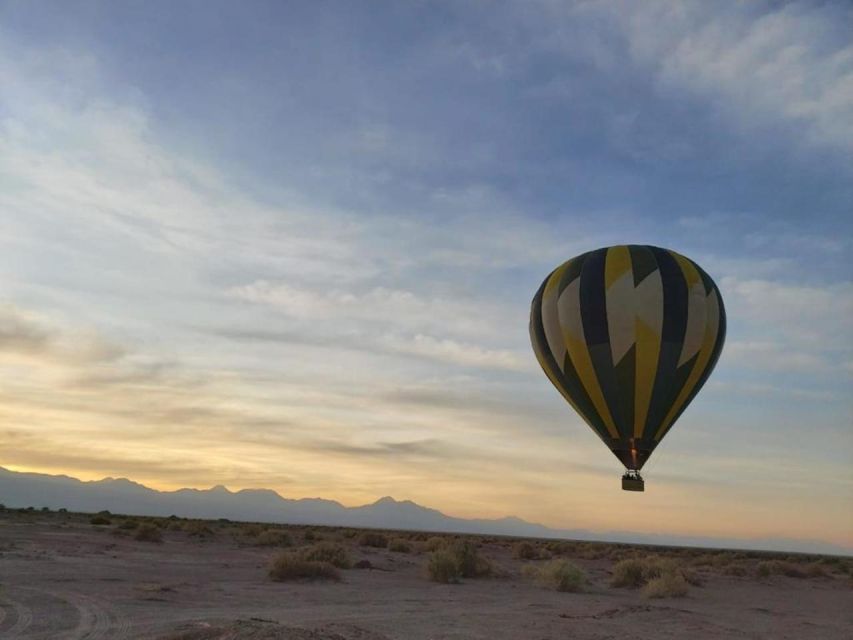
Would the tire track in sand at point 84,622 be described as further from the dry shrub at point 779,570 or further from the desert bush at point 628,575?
the dry shrub at point 779,570

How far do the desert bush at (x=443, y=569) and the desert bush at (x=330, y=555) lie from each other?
3.39 meters

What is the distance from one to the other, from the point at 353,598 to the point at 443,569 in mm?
6348

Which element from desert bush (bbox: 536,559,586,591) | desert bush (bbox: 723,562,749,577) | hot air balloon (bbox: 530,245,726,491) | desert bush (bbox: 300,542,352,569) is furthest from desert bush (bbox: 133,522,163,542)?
desert bush (bbox: 723,562,749,577)

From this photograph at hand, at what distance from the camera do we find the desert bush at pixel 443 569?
23205 mm

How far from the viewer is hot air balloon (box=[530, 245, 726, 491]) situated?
22234mm

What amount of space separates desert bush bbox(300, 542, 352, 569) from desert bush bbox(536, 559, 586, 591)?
7197 mm

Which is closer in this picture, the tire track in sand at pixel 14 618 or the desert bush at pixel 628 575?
the tire track in sand at pixel 14 618

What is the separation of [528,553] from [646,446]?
2213 centimetres

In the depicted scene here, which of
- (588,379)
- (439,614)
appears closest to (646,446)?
(588,379)

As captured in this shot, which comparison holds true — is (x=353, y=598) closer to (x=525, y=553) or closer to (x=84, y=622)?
(x=84, y=622)

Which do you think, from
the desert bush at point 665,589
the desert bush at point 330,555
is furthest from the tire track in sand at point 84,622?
the desert bush at point 665,589

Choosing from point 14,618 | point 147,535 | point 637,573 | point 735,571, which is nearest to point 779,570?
point 735,571

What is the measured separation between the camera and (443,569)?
23.3 meters

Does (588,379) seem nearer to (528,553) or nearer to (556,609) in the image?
(556,609)
